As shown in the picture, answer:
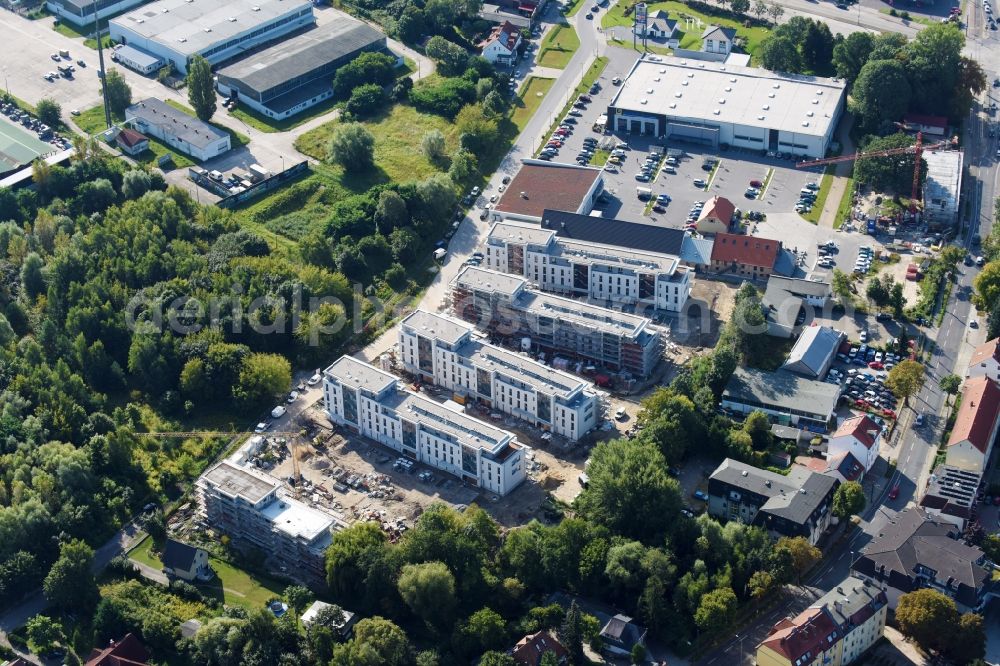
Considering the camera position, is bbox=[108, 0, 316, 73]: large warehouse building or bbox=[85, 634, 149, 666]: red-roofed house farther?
bbox=[108, 0, 316, 73]: large warehouse building

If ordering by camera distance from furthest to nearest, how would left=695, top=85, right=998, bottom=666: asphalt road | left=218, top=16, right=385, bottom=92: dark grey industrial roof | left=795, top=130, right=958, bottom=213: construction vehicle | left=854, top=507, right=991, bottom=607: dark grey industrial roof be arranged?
1. left=218, top=16, right=385, bottom=92: dark grey industrial roof
2. left=795, top=130, right=958, bottom=213: construction vehicle
3. left=695, top=85, right=998, bottom=666: asphalt road
4. left=854, top=507, right=991, bottom=607: dark grey industrial roof

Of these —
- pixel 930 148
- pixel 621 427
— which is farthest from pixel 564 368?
pixel 930 148

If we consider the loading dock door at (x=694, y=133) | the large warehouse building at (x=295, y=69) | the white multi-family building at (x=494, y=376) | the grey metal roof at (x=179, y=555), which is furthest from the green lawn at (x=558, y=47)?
the grey metal roof at (x=179, y=555)

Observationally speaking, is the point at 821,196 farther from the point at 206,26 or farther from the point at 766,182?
the point at 206,26

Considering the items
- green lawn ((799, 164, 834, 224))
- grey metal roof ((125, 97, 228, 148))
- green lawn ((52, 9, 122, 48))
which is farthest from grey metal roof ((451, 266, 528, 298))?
green lawn ((52, 9, 122, 48))

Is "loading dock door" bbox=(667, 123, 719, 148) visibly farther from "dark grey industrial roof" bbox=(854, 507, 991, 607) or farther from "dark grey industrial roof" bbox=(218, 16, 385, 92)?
"dark grey industrial roof" bbox=(854, 507, 991, 607)

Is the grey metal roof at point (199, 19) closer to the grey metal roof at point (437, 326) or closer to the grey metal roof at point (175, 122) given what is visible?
the grey metal roof at point (175, 122)
